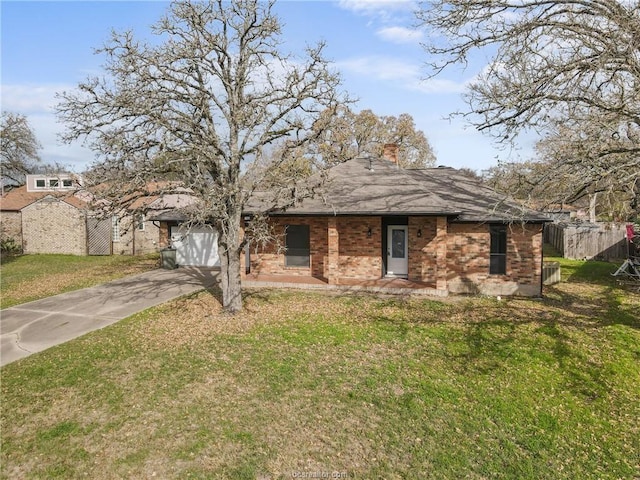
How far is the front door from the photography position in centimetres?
1408

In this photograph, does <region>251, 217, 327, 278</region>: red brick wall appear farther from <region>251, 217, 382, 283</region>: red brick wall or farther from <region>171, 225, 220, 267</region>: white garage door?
<region>171, 225, 220, 267</region>: white garage door

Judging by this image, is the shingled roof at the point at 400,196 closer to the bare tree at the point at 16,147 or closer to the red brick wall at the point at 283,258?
the red brick wall at the point at 283,258

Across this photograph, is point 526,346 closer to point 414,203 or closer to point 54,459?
point 414,203

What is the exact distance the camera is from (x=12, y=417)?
5.73 m

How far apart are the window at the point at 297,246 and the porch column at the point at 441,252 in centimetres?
507

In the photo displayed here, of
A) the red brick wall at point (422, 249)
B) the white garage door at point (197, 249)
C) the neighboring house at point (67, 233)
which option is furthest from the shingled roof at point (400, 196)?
the neighboring house at point (67, 233)

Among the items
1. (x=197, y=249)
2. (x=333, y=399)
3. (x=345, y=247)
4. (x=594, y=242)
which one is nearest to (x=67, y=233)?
(x=197, y=249)

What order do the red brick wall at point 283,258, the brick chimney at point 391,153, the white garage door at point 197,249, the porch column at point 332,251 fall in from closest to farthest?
the porch column at point 332,251 → the red brick wall at point 283,258 → the white garage door at point 197,249 → the brick chimney at point 391,153

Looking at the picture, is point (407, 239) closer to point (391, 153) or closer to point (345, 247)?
point (345, 247)

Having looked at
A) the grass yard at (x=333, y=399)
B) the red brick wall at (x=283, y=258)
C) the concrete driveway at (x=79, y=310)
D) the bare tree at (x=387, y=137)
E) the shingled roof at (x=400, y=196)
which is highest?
the bare tree at (x=387, y=137)

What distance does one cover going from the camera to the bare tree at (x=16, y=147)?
2506 cm

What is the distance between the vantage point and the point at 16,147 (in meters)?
26.5

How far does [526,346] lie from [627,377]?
5.57 feet

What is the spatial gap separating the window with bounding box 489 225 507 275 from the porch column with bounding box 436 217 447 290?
71.8 inches
